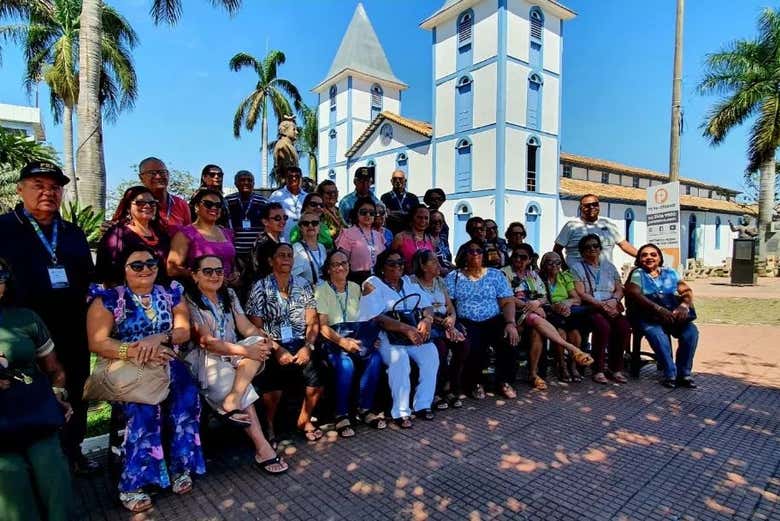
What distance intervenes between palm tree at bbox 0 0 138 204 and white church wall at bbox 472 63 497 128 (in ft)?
51.7

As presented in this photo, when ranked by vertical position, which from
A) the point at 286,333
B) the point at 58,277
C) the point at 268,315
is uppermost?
the point at 58,277

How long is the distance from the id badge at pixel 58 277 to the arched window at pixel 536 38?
21.9 meters

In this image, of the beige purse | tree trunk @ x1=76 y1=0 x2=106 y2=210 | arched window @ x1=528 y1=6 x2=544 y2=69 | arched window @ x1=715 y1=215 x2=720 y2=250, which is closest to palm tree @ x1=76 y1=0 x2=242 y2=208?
tree trunk @ x1=76 y1=0 x2=106 y2=210

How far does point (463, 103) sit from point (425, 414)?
66.6 ft

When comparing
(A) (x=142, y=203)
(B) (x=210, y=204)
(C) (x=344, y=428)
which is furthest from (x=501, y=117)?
(A) (x=142, y=203)

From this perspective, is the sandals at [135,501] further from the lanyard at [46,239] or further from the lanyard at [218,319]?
the lanyard at [46,239]

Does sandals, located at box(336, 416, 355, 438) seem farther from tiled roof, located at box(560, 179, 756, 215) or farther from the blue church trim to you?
tiled roof, located at box(560, 179, 756, 215)

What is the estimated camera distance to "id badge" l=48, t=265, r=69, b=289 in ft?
9.83

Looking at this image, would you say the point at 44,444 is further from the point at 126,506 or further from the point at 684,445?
the point at 684,445

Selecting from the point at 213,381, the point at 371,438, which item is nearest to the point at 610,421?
the point at 371,438

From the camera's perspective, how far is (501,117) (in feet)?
66.3

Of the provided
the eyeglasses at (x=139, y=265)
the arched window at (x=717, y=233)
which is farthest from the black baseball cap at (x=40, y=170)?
the arched window at (x=717, y=233)

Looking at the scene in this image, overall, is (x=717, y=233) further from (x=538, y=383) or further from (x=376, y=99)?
(x=538, y=383)

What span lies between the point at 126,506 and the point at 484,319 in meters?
3.43
